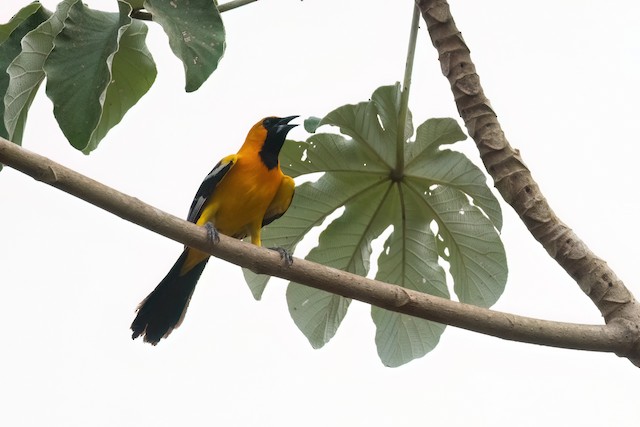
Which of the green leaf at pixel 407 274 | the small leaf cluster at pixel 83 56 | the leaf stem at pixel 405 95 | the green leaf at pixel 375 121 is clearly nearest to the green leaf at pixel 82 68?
the small leaf cluster at pixel 83 56

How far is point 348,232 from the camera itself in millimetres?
3453

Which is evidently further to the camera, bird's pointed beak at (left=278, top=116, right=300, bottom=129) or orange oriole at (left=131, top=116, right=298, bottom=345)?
bird's pointed beak at (left=278, top=116, right=300, bottom=129)

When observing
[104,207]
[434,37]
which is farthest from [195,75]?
[434,37]

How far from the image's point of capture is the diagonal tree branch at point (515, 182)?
2596 millimetres

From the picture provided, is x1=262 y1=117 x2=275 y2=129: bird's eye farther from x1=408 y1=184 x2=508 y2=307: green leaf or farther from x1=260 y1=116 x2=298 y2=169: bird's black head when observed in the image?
x1=408 y1=184 x2=508 y2=307: green leaf

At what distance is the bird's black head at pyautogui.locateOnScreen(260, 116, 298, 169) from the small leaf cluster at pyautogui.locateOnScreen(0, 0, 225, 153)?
1.08 meters

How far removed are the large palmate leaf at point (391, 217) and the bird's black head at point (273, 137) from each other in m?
0.22

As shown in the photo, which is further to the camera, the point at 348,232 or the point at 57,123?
the point at 348,232

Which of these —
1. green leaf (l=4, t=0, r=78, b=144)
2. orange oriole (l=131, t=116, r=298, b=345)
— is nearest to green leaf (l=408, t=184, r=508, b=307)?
orange oriole (l=131, t=116, r=298, b=345)

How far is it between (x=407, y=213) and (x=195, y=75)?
1.19 metres

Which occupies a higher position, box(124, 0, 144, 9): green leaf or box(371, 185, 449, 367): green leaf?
box(124, 0, 144, 9): green leaf

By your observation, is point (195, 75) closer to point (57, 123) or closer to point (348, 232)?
point (57, 123)

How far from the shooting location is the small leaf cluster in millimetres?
2488

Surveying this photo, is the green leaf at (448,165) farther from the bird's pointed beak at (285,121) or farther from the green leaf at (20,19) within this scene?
the green leaf at (20,19)
